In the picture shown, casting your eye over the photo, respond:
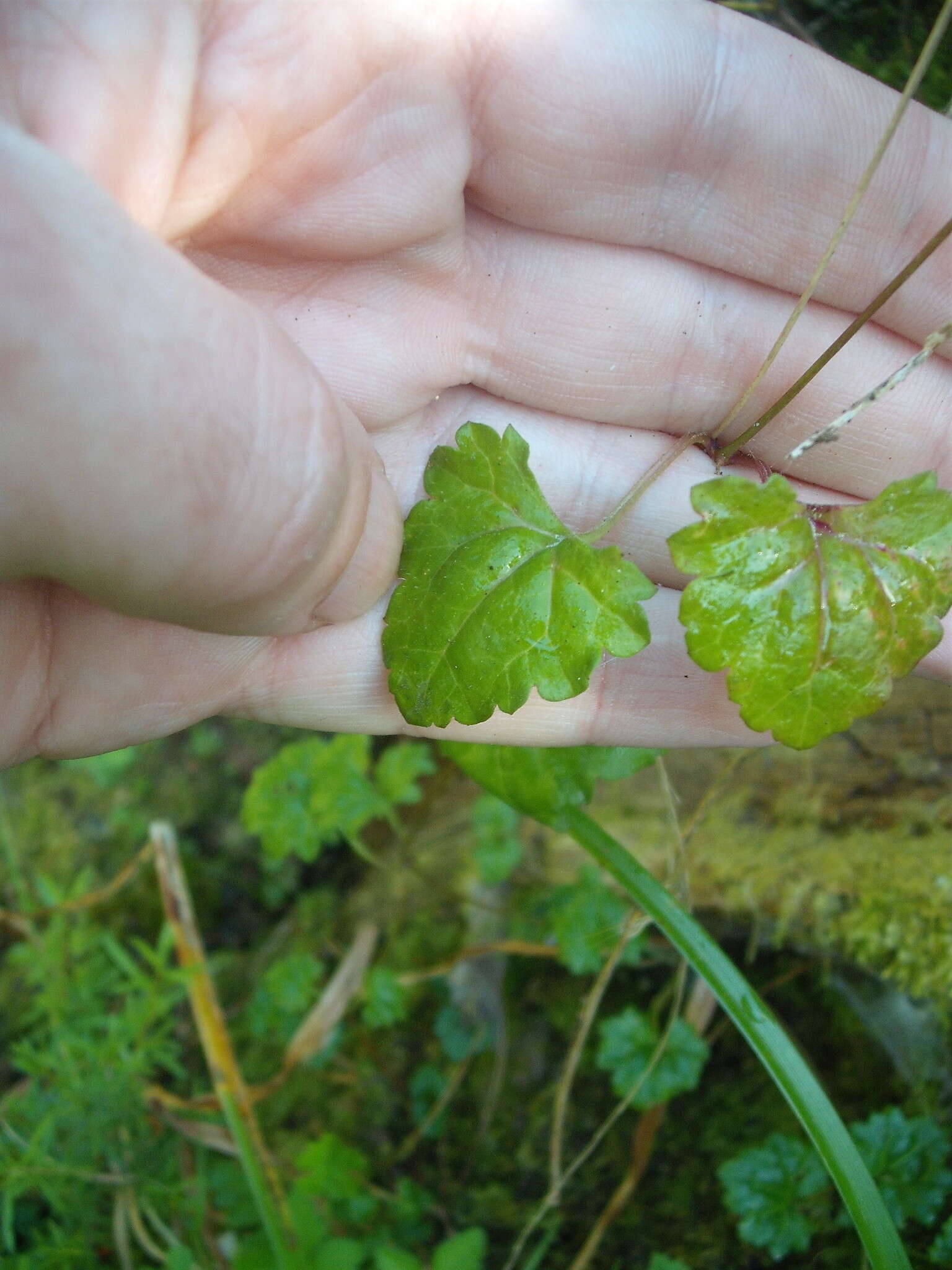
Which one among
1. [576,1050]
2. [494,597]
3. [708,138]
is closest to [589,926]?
[576,1050]

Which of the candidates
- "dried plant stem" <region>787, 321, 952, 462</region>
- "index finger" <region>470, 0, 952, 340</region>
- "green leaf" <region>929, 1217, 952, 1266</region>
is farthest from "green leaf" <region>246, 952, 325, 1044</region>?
"index finger" <region>470, 0, 952, 340</region>

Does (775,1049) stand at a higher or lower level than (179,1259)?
higher

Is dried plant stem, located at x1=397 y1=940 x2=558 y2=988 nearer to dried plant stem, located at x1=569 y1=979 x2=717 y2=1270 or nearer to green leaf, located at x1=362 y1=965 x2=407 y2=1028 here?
green leaf, located at x1=362 y1=965 x2=407 y2=1028

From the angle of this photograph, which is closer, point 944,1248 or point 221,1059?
point 944,1248

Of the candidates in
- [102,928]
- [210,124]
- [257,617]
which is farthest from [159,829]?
[210,124]

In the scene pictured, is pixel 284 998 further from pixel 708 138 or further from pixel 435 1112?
pixel 708 138

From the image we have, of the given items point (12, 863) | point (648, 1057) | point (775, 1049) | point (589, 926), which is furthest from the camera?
point (12, 863)

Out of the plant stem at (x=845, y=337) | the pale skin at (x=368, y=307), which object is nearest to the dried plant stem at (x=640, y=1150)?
the pale skin at (x=368, y=307)
